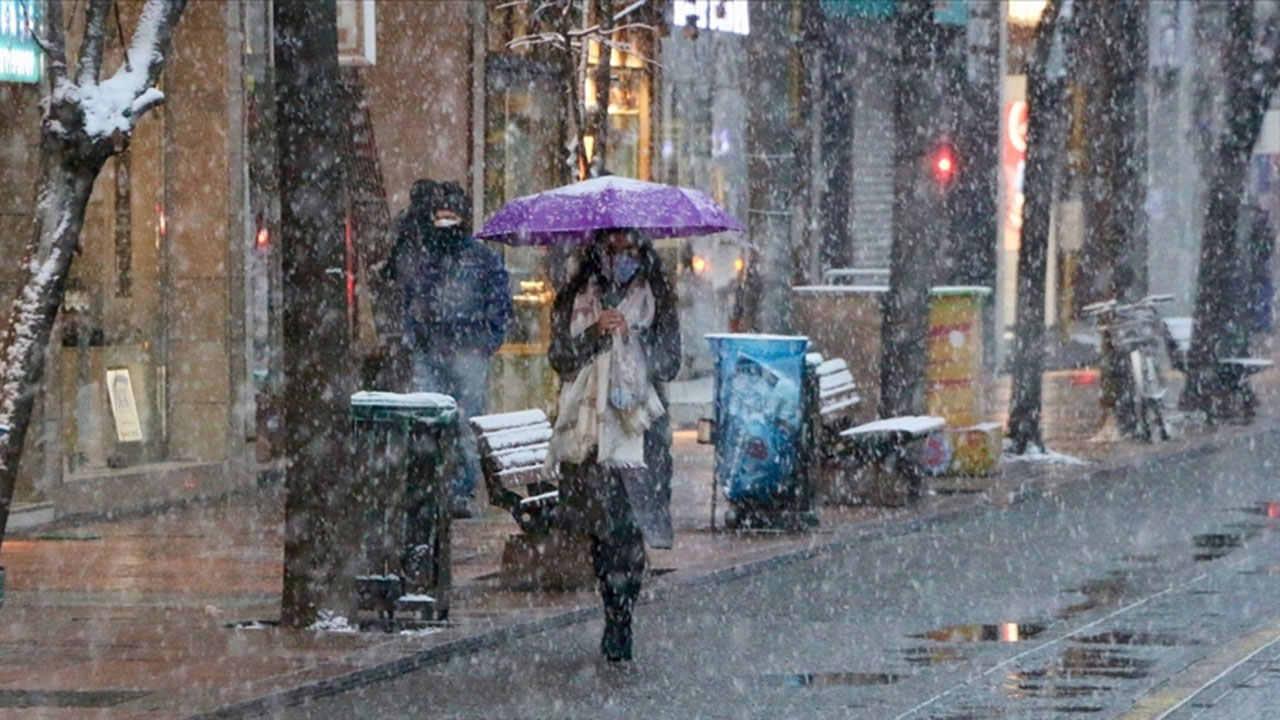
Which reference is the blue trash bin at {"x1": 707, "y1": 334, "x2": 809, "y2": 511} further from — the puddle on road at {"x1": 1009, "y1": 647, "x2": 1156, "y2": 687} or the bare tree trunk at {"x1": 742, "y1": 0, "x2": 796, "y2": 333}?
the puddle on road at {"x1": 1009, "y1": 647, "x2": 1156, "y2": 687}

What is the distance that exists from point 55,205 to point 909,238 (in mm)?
9942

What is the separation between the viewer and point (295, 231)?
11297mm

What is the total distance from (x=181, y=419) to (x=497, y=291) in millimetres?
3848

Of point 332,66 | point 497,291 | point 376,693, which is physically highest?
point 332,66

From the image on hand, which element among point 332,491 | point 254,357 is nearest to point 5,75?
point 254,357

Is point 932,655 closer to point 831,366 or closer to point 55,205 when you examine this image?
point 55,205

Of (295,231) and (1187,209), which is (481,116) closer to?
(295,231)

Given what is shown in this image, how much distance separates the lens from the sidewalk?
9820mm

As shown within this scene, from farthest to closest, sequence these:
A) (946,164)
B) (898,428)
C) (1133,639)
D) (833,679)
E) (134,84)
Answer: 1. (946,164)
2. (898,428)
3. (1133,639)
4. (134,84)
5. (833,679)

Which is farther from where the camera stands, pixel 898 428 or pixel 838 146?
pixel 838 146

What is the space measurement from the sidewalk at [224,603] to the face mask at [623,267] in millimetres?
1664

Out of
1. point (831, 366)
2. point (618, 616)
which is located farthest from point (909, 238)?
point (618, 616)

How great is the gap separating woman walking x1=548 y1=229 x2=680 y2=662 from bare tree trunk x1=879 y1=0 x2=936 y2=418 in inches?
327

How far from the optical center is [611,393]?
10.6 meters
